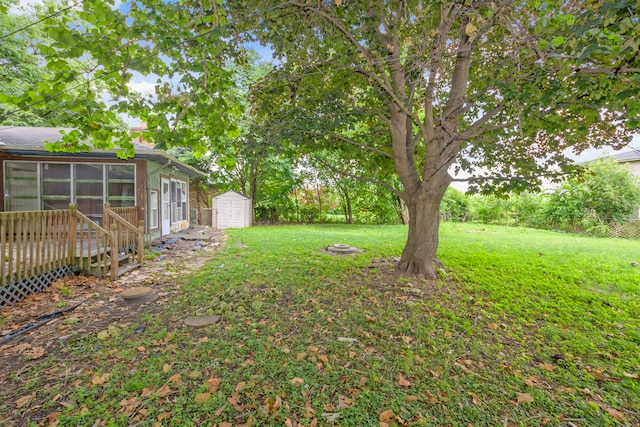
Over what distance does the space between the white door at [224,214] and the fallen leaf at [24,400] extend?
12700 millimetres

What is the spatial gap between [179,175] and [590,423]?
1312 centimetres

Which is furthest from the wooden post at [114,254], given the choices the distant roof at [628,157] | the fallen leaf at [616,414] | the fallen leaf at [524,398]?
the distant roof at [628,157]

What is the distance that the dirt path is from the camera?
9.19ft

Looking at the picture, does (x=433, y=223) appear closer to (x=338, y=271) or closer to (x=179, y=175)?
(x=338, y=271)

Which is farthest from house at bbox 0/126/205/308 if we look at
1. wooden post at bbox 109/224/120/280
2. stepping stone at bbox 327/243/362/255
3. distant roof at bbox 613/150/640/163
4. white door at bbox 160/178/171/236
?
distant roof at bbox 613/150/640/163

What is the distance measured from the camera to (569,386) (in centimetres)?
255

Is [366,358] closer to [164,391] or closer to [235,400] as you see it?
[235,400]

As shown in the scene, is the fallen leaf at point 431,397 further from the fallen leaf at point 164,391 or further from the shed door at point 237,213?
the shed door at point 237,213

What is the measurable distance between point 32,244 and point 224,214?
1053 centimetres

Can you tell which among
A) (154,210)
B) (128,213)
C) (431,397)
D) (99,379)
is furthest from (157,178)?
(431,397)

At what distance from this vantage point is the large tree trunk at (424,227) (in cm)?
513

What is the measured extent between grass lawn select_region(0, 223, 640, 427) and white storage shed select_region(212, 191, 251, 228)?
9.73 meters

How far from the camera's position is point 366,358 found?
2.86 metres

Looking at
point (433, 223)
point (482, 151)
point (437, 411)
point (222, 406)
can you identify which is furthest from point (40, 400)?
point (482, 151)
